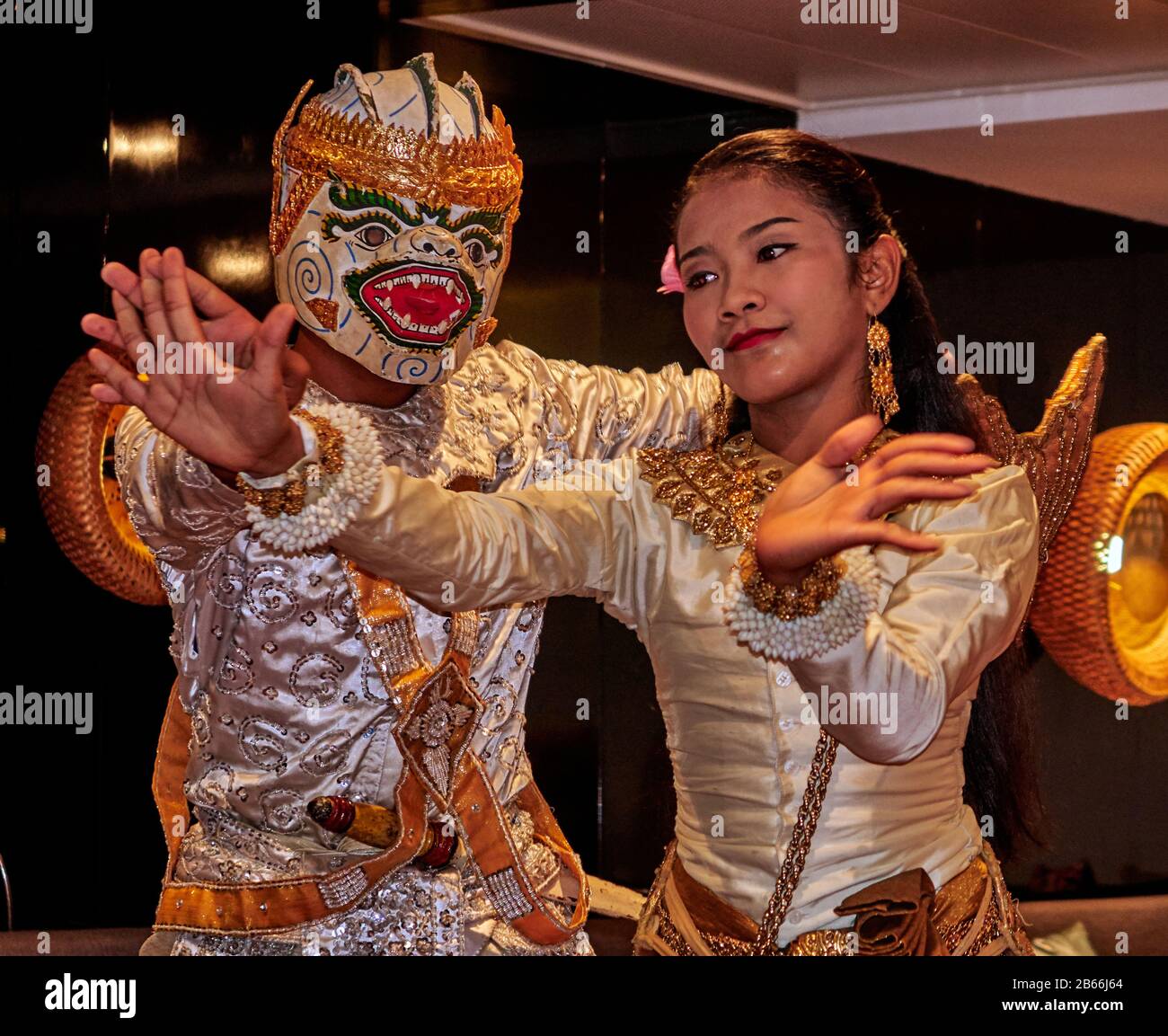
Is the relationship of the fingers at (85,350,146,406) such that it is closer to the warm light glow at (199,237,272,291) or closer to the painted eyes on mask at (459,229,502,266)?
the painted eyes on mask at (459,229,502,266)

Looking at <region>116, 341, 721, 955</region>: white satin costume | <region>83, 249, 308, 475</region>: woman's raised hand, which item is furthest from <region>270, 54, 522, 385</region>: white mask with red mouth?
<region>83, 249, 308, 475</region>: woman's raised hand

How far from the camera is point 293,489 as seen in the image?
1490mm

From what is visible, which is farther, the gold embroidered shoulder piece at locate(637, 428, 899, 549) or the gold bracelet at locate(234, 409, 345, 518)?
the gold embroidered shoulder piece at locate(637, 428, 899, 549)

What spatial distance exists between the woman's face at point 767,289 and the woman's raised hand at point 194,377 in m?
0.49

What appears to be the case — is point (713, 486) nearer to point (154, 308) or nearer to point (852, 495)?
point (852, 495)

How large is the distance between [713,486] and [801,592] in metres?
0.38

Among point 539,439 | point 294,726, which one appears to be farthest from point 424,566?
point 539,439

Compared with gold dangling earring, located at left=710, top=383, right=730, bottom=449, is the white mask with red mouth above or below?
above

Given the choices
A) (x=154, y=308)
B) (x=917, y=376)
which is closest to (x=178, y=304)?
(x=154, y=308)

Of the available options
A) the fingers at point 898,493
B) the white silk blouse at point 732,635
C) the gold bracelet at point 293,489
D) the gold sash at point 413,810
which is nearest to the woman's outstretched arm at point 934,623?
the white silk blouse at point 732,635

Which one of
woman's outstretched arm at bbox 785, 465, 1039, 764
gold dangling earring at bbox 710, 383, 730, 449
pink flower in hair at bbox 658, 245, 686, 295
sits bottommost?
woman's outstretched arm at bbox 785, 465, 1039, 764

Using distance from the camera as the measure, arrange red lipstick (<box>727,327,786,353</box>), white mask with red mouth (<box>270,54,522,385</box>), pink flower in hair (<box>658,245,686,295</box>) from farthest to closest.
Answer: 1. white mask with red mouth (<box>270,54,522,385</box>)
2. pink flower in hair (<box>658,245,686,295</box>)
3. red lipstick (<box>727,327,786,353</box>)

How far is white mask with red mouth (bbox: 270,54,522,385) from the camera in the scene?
2246mm

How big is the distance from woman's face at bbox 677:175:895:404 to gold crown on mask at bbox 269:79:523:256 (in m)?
0.56
